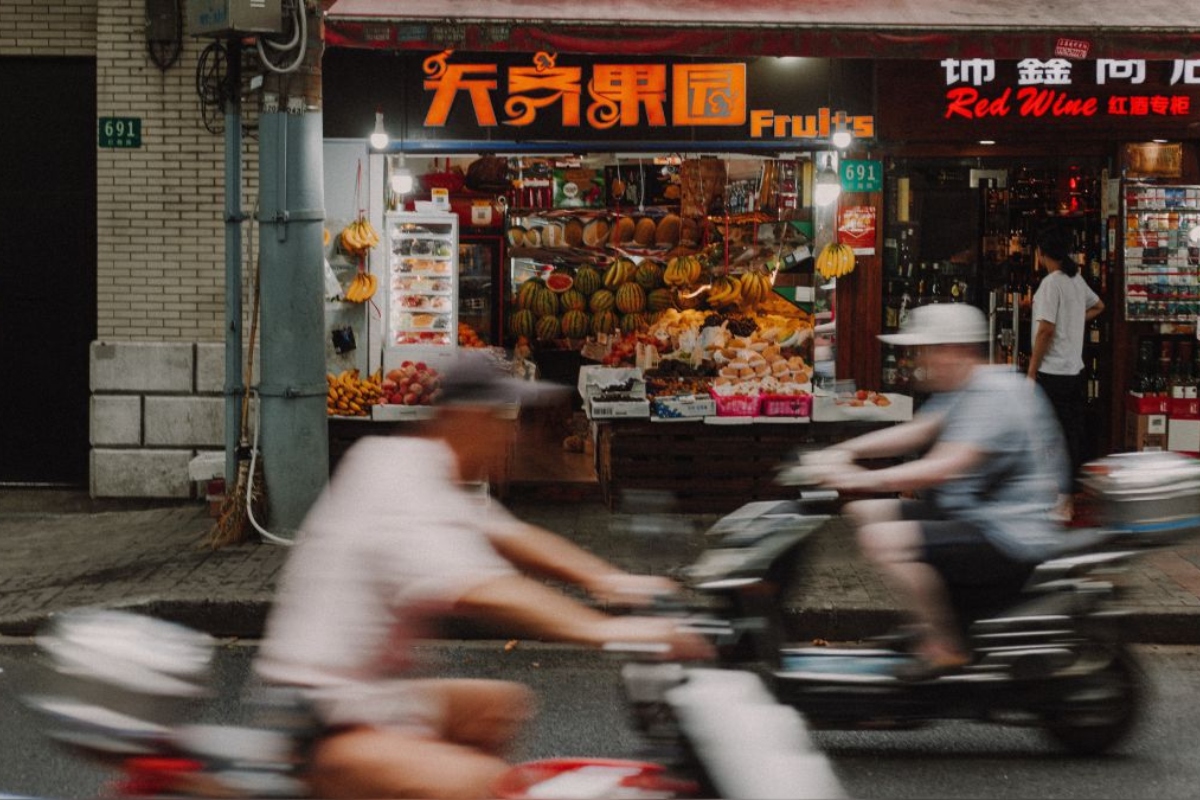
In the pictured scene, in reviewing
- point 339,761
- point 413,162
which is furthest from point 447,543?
point 413,162

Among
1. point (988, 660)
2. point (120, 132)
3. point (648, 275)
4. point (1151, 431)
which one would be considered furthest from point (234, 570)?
point (1151, 431)

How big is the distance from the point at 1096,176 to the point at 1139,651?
17.2 ft

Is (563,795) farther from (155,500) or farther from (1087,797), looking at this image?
(155,500)

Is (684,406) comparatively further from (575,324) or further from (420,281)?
(575,324)

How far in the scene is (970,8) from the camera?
1033 cm

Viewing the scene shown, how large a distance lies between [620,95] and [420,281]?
7.21 feet

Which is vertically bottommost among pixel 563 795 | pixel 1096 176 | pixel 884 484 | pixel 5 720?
pixel 5 720

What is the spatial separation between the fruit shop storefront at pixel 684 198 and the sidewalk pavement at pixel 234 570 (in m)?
0.84

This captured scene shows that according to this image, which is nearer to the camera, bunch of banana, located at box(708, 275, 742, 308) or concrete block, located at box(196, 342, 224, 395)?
concrete block, located at box(196, 342, 224, 395)

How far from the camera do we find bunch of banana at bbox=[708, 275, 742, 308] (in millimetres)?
12961

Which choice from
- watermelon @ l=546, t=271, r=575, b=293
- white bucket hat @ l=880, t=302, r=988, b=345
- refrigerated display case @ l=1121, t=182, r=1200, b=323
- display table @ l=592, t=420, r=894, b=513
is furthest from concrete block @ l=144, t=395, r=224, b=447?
refrigerated display case @ l=1121, t=182, r=1200, b=323

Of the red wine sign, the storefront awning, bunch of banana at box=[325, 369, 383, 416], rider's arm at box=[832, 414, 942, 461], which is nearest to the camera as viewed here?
rider's arm at box=[832, 414, 942, 461]

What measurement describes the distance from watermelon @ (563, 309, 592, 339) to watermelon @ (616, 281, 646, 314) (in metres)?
0.37

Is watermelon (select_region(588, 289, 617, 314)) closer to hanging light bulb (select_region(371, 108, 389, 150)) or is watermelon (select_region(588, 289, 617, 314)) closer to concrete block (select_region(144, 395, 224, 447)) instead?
hanging light bulb (select_region(371, 108, 389, 150))
